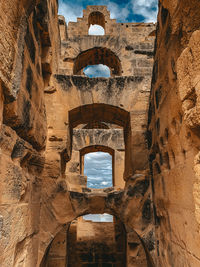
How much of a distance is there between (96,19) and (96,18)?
5cm

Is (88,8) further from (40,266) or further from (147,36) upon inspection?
(40,266)

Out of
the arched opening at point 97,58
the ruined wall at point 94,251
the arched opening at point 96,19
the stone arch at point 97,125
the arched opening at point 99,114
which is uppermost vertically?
the arched opening at point 96,19

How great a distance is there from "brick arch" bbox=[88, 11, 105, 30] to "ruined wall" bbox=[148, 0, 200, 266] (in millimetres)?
7884

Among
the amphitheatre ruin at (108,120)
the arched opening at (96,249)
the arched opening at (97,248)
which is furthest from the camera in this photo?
the arched opening at (96,249)

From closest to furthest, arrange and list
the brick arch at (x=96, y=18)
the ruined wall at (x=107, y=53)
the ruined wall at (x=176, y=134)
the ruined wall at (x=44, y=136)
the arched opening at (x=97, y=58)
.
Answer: the ruined wall at (x=176, y=134), the ruined wall at (x=44, y=136), the ruined wall at (x=107, y=53), the arched opening at (x=97, y=58), the brick arch at (x=96, y=18)

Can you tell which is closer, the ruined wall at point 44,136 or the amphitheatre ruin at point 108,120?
the amphitheatre ruin at point 108,120

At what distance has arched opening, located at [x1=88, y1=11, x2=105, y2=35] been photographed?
9188 mm

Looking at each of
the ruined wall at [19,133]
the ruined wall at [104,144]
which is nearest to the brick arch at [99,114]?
the ruined wall at [19,133]

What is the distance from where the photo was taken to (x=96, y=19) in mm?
9453

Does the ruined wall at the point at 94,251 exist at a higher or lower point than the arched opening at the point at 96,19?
lower

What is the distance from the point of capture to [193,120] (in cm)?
138

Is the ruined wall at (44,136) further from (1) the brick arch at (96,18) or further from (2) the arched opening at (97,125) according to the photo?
(2) the arched opening at (97,125)

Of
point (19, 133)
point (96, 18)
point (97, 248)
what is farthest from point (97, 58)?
point (97, 248)

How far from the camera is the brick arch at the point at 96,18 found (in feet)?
30.1
